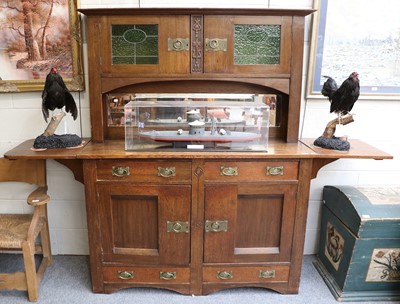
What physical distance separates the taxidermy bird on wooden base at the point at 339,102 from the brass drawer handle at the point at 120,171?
1095 millimetres

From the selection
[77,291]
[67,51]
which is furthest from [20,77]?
[77,291]

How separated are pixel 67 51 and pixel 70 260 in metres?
1.39

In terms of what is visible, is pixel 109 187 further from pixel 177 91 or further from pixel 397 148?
pixel 397 148

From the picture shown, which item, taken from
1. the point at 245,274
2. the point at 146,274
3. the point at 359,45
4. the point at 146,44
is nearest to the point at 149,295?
the point at 146,274

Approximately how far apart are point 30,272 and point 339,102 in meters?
1.99

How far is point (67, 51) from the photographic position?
215 cm

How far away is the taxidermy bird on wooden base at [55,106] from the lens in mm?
1946

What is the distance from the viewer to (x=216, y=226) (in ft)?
6.59

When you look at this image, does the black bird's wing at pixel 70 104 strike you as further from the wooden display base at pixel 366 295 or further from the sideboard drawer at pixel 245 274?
the wooden display base at pixel 366 295

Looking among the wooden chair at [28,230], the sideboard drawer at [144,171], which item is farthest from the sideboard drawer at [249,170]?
the wooden chair at [28,230]

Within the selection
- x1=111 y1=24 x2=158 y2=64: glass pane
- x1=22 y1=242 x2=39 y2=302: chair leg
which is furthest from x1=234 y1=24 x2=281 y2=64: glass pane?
x1=22 y1=242 x2=39 y2=302: chair leg

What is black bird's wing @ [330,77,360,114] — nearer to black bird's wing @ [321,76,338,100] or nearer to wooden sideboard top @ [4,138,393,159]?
black bird's wing @ [321,76,338,100]

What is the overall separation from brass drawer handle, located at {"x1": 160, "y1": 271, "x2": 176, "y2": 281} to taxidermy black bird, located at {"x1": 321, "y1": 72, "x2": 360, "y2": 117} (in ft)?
4.35

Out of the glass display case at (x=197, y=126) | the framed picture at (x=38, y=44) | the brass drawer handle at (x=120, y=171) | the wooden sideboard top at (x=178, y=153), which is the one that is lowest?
the brass drawer handle at (x=120, y=171)
